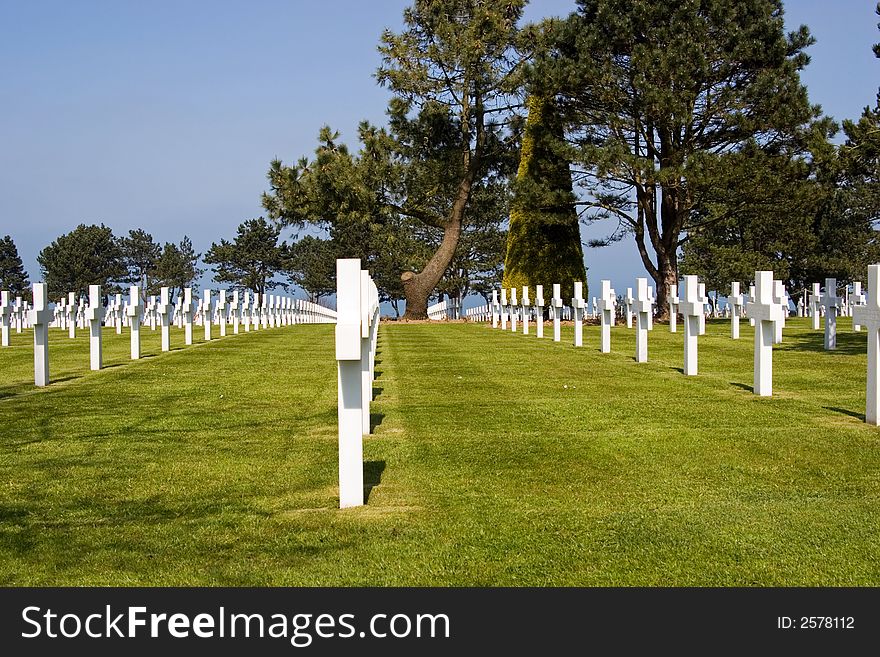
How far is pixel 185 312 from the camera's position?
2445cm

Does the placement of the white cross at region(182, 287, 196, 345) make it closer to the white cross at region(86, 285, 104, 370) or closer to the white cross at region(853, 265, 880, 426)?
the white cross at region(86, 285, 104, 370)

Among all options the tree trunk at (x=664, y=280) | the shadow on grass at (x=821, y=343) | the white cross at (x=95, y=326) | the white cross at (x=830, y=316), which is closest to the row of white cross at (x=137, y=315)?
the white cross at (x=95, y=326)

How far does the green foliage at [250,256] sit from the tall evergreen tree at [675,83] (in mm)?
66193

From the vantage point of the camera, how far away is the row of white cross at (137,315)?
47.1 feet

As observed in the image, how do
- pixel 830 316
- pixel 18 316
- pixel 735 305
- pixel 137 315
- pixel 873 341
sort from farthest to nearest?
pixel 18 316, pixel 735 305, pixel 830 316, pixel 137 315, pixel 873 341

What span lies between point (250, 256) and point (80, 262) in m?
14.8

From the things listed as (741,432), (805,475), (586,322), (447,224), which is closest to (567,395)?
(741,432)

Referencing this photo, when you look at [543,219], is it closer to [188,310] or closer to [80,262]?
[188,310]

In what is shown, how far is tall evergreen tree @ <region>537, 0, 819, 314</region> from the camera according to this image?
30734 mm

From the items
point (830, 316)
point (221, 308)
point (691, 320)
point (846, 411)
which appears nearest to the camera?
point (846, 411)

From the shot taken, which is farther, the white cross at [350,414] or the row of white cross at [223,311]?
the row of white cross at [223,311]

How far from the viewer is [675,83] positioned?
31.1 metres

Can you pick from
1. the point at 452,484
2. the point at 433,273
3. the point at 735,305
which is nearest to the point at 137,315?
the point at 735,305

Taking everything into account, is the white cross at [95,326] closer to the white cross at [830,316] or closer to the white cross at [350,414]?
the white cross at [350,414]
